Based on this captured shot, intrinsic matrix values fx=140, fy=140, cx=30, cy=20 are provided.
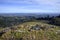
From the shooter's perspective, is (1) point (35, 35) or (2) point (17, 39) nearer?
(2) point (17, 39)

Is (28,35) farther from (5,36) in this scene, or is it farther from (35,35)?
(5,36)

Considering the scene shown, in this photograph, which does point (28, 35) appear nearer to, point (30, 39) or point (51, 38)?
point (30, 39)

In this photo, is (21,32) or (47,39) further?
(21,32)

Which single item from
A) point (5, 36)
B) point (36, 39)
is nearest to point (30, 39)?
point (36, 39)

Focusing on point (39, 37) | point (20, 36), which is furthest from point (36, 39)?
point (20, 36)

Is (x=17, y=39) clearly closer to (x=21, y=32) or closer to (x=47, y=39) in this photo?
(x=21, y=32)

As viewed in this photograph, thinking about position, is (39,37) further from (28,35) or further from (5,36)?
(5,36)

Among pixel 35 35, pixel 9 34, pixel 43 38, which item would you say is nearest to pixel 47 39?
pixel 43 38

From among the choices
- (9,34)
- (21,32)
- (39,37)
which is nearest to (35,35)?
(39,37)
